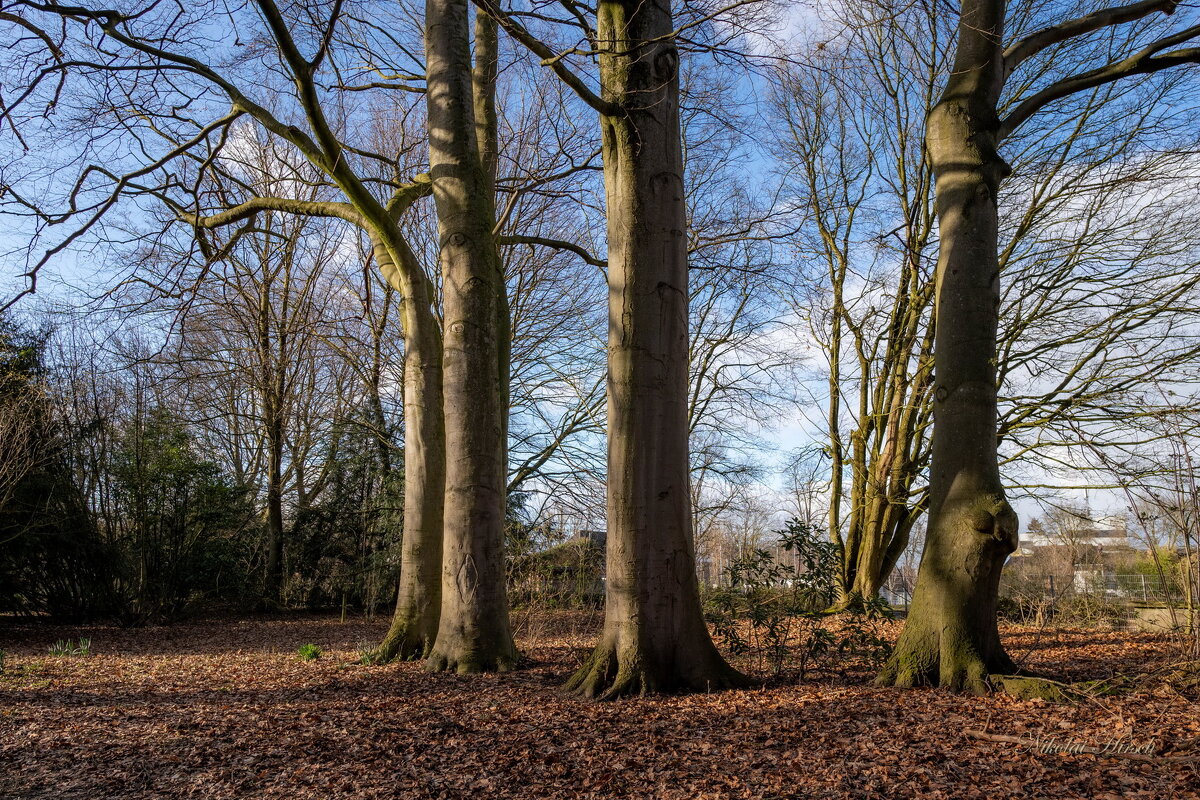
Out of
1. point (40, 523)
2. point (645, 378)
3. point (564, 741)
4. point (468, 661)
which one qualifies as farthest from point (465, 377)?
point (40, 523)

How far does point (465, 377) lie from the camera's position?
22.1ft

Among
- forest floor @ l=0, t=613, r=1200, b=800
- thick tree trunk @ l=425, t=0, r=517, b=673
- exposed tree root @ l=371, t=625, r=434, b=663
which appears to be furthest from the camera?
exposed tree root @ l=371, t=625, r=434, b=663

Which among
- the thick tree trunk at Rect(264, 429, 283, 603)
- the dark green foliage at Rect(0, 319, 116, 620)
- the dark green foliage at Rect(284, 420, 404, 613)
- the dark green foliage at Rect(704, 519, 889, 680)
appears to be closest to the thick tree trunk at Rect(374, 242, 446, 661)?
the dark green foliage at Rect(704, 519, 889, 680)

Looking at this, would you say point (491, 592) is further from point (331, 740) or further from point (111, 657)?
point (111, 657)

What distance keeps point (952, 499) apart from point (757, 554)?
77.1 inches

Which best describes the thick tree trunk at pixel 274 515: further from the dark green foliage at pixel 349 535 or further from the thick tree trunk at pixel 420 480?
the thick tree trunk at pixel 420 480

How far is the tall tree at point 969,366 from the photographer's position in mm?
4848

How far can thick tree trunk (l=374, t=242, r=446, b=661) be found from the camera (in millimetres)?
7523

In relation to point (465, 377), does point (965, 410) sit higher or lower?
lower

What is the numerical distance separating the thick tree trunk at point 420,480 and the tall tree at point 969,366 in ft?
14.8

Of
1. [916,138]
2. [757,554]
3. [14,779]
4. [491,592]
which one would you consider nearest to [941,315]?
[757,554]

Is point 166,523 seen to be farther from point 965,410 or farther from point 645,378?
point 965,410

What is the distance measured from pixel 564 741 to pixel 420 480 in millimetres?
4278

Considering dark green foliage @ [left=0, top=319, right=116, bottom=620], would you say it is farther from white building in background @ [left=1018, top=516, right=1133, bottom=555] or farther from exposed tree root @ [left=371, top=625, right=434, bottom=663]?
white building in background @ [left=1018, top=516, right=1133, bottom=555]
